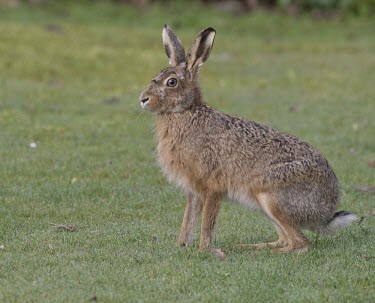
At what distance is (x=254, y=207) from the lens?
766cm

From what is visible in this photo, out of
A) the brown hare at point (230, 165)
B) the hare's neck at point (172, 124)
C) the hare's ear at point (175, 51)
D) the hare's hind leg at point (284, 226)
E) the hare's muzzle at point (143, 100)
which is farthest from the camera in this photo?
the hare's ear at point (175, 51)

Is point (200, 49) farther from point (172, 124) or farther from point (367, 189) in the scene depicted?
point (367, 189)

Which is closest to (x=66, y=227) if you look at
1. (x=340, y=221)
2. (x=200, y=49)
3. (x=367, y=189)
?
(x=200, y=49)

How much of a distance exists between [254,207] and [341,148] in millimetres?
5833

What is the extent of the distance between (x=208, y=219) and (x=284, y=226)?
0.70 m

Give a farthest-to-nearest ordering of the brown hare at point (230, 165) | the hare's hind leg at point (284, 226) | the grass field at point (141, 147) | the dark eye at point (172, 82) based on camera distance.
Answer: the dark eye at point (172, 82) < the brown hare at point (230, 165) < the hare's hind leg at point (284, 226) < the grass field at point (141, 147)

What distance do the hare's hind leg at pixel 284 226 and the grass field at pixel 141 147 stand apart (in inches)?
5.1

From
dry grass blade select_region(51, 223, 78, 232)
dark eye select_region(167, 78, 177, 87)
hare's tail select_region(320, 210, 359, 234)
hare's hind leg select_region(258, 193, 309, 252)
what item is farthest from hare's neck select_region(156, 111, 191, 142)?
hare's tail select_region(320, 210, 359, 234)

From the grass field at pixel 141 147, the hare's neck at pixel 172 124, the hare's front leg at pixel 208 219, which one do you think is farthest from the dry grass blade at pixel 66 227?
the hare's front leg at pixel 208 219

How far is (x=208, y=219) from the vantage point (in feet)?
25.1

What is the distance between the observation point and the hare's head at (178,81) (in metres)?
7.77

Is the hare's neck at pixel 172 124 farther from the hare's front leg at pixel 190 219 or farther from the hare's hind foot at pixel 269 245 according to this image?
the hare's hind foot at pixel 269 245

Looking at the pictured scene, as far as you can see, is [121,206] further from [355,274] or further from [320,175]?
[355,274]

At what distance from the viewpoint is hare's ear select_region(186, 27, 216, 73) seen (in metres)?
7.93
